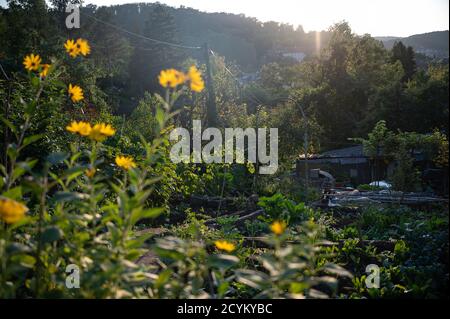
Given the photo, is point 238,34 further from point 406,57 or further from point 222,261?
point 222,261

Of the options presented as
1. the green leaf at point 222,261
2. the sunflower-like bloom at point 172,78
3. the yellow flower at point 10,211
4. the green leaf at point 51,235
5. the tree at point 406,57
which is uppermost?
the tree at point 406,57

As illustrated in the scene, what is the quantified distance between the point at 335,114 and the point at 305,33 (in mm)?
79503

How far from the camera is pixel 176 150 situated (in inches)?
271

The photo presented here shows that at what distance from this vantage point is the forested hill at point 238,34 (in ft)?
264

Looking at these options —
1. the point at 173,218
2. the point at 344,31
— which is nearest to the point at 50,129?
the point at 173,218

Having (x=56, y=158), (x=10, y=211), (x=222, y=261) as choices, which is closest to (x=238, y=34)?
(x=56, y=158)

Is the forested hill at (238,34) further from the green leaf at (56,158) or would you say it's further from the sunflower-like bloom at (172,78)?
the sunflower-like bloom at (172,78)

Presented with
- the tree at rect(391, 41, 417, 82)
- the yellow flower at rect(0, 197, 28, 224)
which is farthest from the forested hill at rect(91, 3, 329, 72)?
the yellow flower at rect(0, 197, 28, 224)

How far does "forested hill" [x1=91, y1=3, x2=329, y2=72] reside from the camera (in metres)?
80.4

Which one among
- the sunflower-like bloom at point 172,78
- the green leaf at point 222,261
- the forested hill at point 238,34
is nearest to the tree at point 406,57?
the sunflower-like bloom at point 172,78

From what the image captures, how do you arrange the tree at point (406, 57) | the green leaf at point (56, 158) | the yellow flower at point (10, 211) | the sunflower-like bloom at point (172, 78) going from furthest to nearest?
the tree at point (406, 57) → the green leaf at point (56, 158) → the sunflower-like bloom at point (172, 78) → the yellow flower at point (10, 211)

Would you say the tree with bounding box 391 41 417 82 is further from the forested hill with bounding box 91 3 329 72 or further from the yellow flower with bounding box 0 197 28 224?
the forested hill with bounding box 91 3 329 72

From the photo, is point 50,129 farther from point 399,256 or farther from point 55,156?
point 399,256

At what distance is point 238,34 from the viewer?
9094 centimetres
